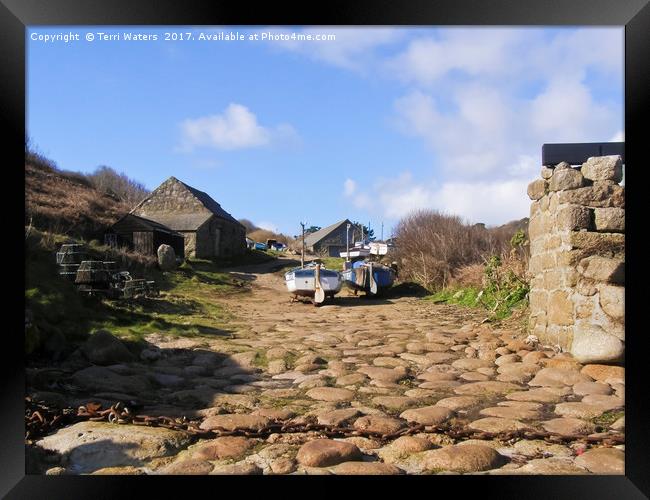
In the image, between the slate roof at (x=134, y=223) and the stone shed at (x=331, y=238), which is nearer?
the stone shed at (x=331, y=238)

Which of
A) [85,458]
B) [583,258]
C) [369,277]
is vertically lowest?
[85,458]

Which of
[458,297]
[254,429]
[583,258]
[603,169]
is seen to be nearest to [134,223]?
[254,429]

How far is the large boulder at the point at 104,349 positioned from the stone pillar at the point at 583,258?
2805 millimetres

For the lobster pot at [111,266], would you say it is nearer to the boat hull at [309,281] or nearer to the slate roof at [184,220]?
the slate roof at [184,220]

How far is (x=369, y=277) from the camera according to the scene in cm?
321

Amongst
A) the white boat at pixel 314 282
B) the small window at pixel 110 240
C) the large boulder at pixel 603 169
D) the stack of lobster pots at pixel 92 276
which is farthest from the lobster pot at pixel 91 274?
the large boulder at pixel 603 169

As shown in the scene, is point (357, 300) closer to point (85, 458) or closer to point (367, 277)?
point (367, 277)

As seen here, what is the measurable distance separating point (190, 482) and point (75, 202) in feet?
5.22

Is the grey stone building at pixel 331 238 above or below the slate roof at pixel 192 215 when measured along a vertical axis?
below

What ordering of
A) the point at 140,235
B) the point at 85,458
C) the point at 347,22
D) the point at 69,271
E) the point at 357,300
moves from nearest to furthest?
the point at 85,458
the point at 347,22
the point at 69,271
the point at 140,235
the point at 357,300

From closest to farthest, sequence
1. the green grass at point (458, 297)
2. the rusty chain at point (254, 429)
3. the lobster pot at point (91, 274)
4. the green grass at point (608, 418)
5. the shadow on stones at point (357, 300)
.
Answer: the rusty chain at point (254, 429)
the green grass at point (608, 418)
the lobster pot at point (91, 274)
the shadow on stones at point (357, 300)
the green grass at point (458, 297)

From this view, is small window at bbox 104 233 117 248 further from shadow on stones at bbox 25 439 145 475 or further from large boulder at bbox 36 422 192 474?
shadow on stones at bbox 25 439 145 475

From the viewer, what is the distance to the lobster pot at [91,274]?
253 cm

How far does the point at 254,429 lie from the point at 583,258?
2579 millimetres
